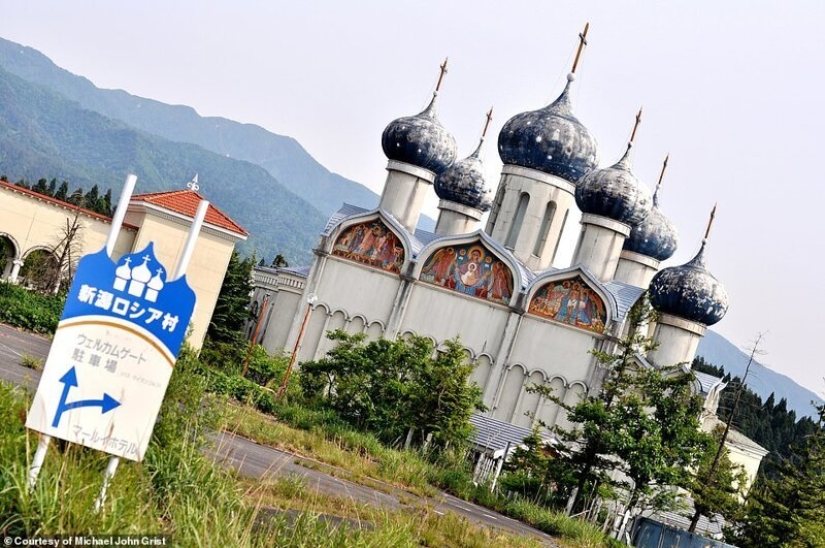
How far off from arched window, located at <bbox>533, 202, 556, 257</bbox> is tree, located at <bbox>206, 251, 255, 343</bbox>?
437 inches

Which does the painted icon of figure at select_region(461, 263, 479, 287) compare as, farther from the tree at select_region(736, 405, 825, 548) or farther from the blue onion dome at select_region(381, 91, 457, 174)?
the tree at select_region(736, 405, 825, 548)

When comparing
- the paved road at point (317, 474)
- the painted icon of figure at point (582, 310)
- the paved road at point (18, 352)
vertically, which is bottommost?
the paved road at point (18, 352)

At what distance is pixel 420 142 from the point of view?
124 feet

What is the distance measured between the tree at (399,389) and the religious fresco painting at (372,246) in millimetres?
6078

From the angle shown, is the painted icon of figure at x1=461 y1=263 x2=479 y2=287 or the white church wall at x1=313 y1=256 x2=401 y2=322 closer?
the painted icon of figure at x1=461 y1=263 x2=479 y2=287

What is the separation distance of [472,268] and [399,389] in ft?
30.3

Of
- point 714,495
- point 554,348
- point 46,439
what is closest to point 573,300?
point 554,348

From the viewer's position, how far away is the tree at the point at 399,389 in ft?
81.6

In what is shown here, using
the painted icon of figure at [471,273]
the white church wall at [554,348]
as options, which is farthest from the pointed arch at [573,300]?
the painted icon of figure at [471,273]

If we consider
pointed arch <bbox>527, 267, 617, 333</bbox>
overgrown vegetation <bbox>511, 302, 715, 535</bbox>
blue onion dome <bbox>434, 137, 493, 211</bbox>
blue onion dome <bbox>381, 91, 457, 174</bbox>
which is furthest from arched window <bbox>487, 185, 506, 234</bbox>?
overgrown vegetation <bbox>511, 302, 715, 535</bbox>

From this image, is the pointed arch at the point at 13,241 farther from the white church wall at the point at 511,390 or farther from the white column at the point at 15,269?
the white church wall at the point at 511,390

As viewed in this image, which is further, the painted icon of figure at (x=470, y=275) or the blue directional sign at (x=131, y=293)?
the painted icon of figure at (x=470, y=275)

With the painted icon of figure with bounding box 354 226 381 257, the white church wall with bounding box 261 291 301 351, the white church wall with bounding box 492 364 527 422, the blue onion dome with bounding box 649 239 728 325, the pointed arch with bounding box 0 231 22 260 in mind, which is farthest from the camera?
the blue onion dome with bounding box 649 239 728 325

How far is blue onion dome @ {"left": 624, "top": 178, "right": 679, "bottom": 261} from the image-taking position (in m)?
41.3
